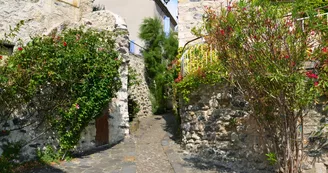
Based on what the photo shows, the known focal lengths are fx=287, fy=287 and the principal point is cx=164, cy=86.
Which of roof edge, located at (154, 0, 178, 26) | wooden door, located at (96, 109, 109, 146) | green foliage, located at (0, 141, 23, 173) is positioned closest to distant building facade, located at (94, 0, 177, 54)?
roof edge, located at (154, 0, 178, 26)

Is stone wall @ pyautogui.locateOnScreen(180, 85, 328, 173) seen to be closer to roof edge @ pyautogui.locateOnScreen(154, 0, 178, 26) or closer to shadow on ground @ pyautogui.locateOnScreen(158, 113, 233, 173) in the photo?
shadow on ground @ pyautogui.locateOnScreen(158, 113, 233, 173)

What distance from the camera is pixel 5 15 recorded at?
7.27m

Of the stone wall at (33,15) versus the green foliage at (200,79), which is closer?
the green foliage at (200,79)

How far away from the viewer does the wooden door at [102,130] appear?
7660mm

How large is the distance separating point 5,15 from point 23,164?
3873mm

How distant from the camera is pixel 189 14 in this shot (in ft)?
31.9

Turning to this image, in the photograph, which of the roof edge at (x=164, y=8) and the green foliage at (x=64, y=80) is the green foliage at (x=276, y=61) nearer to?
the green foliage at (x=64, y=80)

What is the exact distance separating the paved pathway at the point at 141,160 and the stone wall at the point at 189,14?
3.48 metres

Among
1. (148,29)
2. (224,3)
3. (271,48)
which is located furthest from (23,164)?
(148,29)

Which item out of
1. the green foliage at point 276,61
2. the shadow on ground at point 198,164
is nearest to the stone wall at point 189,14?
the shadow on ground at point 198,164

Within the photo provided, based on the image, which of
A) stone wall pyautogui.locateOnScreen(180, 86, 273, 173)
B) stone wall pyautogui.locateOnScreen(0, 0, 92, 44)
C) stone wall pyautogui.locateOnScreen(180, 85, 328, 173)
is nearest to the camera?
stone wall pyautogui.locateOnScreen(180, 85, 328, 173)

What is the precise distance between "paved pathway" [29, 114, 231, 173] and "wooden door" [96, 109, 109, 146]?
375mm

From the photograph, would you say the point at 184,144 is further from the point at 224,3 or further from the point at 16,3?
the point at 16,3

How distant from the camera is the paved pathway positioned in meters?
5.61
